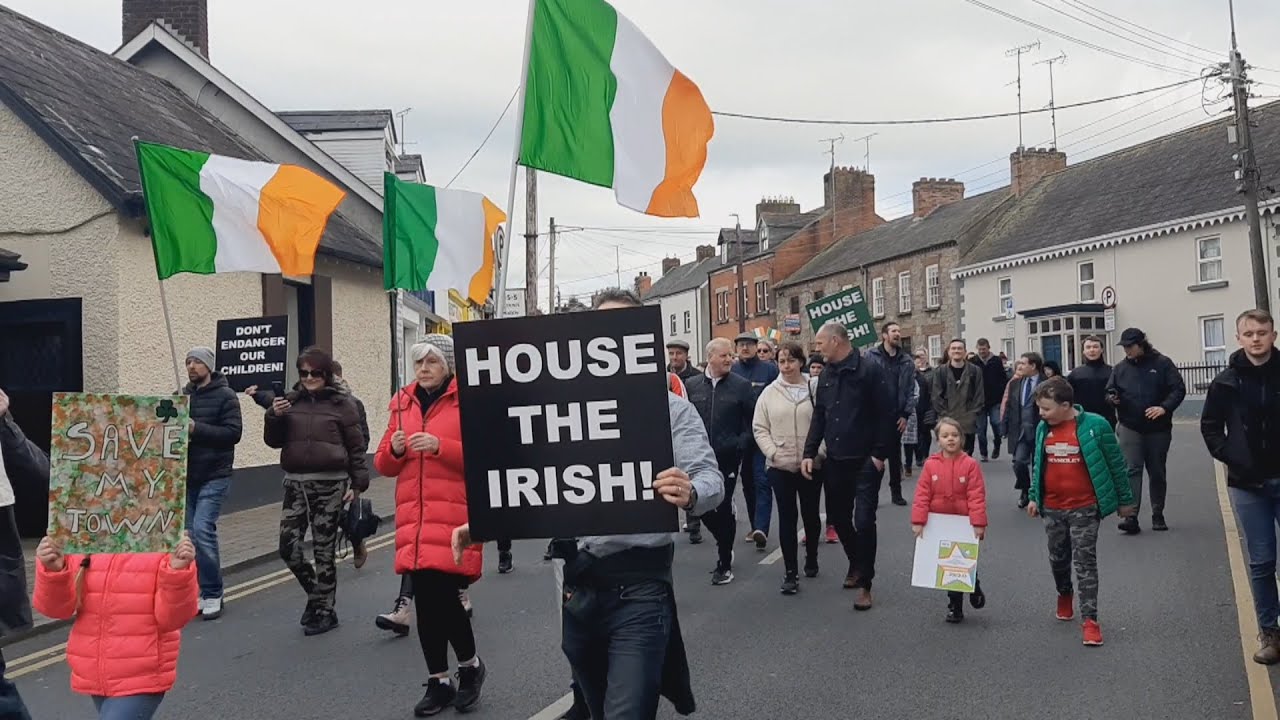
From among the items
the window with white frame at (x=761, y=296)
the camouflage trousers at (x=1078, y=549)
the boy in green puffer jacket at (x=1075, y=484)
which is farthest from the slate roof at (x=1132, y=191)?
the camouflage trousers at (x=1078, y=549)

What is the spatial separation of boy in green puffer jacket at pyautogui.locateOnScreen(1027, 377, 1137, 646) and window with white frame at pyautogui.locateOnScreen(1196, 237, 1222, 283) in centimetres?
2661

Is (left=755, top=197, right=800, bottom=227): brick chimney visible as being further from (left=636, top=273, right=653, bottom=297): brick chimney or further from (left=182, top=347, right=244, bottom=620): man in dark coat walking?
(left=182, top=347, right=244, bottom=620): man in dark coat walking

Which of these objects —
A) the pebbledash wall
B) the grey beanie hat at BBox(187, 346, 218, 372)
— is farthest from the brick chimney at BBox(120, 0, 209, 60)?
the grey beanie hat at BBox(187, 346, 218, 372)

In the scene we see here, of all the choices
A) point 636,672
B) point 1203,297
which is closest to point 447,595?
point 636,672

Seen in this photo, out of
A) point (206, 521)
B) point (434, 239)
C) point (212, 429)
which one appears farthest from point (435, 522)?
point (434, 239)

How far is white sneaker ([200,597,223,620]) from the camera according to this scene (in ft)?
26.6

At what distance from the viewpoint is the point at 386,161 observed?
24.0 meters

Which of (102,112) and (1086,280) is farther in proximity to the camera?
(1086,280)

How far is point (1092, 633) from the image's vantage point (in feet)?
21.2

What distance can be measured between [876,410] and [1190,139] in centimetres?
3314

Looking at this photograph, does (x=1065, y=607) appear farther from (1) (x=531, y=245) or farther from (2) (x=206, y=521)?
(1) (x=531, y=245)

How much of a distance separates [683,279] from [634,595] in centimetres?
6458

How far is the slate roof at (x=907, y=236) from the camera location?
41.7 m

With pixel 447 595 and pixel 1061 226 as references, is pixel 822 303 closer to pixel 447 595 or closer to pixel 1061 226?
pixel 447 595
